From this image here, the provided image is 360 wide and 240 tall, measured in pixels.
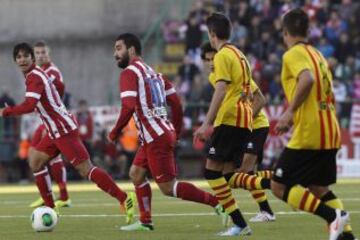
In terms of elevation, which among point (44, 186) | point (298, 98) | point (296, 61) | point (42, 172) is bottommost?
point (44, 186)

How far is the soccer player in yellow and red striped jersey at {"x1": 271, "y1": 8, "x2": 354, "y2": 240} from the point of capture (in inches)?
402

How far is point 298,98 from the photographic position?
10000 millimetres

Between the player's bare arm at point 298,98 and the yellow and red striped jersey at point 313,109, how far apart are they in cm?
14

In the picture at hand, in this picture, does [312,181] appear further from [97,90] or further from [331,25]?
[97,90]

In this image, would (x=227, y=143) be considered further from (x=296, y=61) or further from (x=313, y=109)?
(x=296, y=61)

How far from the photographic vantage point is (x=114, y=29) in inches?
1323

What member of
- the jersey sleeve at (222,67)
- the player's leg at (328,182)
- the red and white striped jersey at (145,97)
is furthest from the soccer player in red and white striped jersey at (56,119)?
the player's leg at (328,182)

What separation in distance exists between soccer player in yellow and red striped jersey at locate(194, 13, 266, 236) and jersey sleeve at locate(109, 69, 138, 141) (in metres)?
0.93

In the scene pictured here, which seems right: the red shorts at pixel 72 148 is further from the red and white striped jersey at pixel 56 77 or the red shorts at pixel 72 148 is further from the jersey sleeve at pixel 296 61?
the jersey sleeve at pixel 296 61

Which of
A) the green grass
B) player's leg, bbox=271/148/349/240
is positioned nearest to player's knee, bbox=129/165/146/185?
the green grass

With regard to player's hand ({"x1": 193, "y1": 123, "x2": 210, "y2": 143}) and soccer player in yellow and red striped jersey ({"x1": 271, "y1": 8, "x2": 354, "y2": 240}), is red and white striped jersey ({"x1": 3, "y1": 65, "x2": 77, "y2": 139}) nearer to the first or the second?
player's hand ({"x1": 193, "y1": 123, "x2": 210, "y2": 143})

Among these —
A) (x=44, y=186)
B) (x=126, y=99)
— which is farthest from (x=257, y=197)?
(x=44, y=186)

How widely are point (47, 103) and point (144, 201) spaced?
2.37 meters

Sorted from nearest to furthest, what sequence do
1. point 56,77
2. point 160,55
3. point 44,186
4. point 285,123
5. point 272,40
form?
point 285,123
point 44,186
point 56,77
point 272,40
point 160,55
